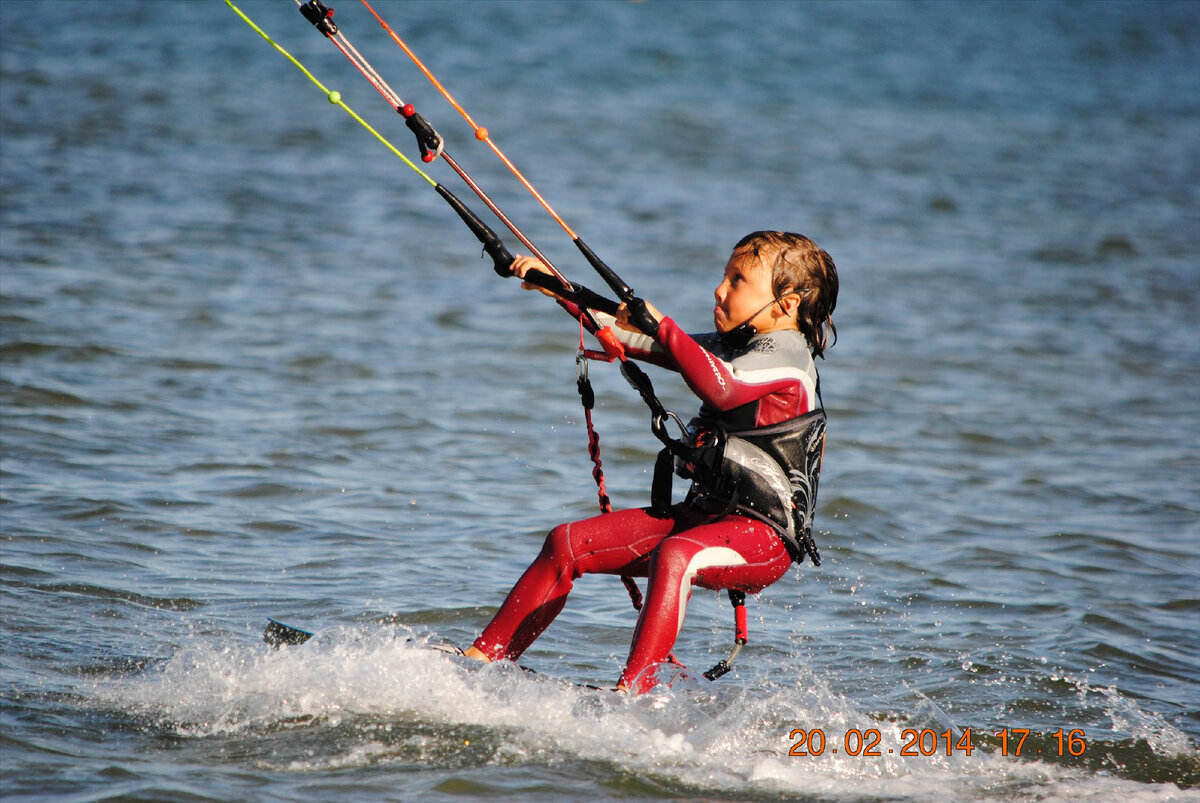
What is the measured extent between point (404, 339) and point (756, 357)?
20.0 ft

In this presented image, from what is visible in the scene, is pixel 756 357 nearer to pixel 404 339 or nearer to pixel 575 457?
pixel 575 457

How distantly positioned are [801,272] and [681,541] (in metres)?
0.92

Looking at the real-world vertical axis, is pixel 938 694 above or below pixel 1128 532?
below

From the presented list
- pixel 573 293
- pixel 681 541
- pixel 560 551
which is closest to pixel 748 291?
pixel 573 293

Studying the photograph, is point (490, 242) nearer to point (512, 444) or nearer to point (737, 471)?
point (737, 471)

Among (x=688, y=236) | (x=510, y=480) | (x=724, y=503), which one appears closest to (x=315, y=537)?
(x=510, y=480)

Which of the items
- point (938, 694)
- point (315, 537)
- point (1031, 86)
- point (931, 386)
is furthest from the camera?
point (1031, 86)

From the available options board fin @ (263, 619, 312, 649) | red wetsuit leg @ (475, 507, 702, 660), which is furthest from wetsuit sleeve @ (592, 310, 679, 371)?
board fin @ (263, 619, 312, 649)

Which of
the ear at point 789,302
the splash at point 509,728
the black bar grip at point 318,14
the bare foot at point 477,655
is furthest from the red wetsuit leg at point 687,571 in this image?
the black bar grip at point 318,14

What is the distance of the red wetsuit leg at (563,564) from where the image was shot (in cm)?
392

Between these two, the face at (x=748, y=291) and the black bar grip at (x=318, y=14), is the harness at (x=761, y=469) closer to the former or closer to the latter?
the face at (x=748, y=291)

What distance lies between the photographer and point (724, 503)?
154 inches
